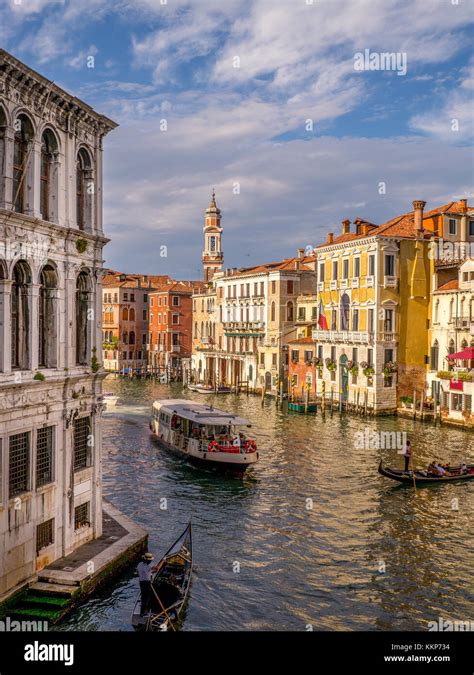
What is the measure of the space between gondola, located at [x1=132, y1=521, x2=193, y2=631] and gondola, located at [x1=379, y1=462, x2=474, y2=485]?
9774 mm

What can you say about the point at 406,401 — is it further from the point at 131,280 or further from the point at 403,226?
the point at 131,280

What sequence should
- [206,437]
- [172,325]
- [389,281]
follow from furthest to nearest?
1. [172,325]
2. [389,281]
3. [206,437]

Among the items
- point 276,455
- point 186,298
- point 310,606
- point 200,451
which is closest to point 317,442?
point 276,455

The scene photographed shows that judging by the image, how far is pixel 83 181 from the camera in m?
15.1

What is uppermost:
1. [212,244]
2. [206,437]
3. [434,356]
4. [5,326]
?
[212,244]

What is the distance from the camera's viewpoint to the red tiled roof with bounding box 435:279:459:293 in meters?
39.7

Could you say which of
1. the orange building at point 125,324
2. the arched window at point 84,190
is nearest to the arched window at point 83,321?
the arched window at point 84,190

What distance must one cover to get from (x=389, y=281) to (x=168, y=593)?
31.0 meters

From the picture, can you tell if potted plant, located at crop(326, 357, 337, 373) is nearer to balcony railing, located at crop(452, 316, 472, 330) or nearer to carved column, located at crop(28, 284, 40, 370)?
balcony railing, located at crop(452, 316, 472, 330)

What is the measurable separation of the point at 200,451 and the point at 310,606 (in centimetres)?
1264

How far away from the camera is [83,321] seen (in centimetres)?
1502

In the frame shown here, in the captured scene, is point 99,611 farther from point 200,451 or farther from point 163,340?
point 163,340

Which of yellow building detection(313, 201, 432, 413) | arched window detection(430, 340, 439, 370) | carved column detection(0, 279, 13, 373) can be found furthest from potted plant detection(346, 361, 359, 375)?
carved column detection(0, 279, 13, 373)

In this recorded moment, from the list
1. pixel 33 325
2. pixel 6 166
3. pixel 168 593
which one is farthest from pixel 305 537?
pixel 6 166
